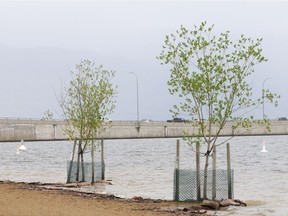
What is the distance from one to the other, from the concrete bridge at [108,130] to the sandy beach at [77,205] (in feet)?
295

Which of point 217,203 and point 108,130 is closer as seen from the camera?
point 217,203

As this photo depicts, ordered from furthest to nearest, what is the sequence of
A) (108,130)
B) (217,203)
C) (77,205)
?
1. (108,130)
2. (217,203)
3. (77,205)

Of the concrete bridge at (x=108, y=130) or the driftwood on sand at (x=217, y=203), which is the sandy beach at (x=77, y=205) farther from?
the concrete bridge at (x=108, y=130)

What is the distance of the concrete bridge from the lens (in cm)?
14162

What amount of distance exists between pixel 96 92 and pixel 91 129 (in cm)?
250

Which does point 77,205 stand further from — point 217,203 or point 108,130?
point 108,130

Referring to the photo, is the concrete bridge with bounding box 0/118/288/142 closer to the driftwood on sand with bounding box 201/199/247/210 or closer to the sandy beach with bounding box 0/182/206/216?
the sandy beach with bounding box 0/182/206/216

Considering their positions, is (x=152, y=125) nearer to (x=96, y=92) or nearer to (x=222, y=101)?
(x=96, y=92)

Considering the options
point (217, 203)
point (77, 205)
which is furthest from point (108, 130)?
point (77, 205)

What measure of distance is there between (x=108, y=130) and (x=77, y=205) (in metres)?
128

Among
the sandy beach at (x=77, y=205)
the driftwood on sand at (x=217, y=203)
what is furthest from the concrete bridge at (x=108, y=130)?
the driftwood on sand at (x=217, y=203)

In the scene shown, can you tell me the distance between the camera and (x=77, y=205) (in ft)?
93.2

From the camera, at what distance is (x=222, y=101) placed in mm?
31656

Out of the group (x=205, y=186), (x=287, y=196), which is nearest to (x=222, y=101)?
(x=205, y=186)
